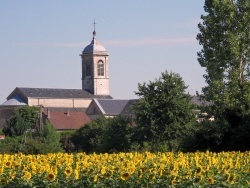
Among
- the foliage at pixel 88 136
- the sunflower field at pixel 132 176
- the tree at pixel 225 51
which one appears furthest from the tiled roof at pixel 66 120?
the sunflower field at pixel 132 176

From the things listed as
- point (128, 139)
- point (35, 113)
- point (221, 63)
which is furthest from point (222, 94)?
point (35, 113)

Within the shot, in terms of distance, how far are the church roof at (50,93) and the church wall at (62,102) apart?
42.0 inches

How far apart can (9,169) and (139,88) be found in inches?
1364

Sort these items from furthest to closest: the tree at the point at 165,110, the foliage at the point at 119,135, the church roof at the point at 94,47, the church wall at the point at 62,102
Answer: the church roof at the point at 94,47 < the church wall at the point at 62,102 < the foliage at the point at 119,135 < the tree at the point at 165,110

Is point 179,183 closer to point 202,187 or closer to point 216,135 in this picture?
point 202,187

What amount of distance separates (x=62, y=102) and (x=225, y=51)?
131246 mm

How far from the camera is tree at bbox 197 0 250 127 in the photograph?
113 feet

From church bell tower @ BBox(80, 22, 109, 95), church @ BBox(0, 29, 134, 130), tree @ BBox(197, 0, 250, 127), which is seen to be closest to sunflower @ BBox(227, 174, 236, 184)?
tree @ BBox(197, 0, 250, 127)

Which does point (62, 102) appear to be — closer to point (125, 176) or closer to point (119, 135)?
point (119, 135)

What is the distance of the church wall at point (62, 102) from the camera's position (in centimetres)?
15975

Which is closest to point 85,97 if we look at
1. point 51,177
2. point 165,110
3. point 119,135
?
point 119,135

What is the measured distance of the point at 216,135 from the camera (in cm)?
2931

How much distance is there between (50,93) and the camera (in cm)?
16500

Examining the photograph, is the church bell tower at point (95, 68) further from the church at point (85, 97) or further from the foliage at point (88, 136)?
the foliage at point (88, 136)
